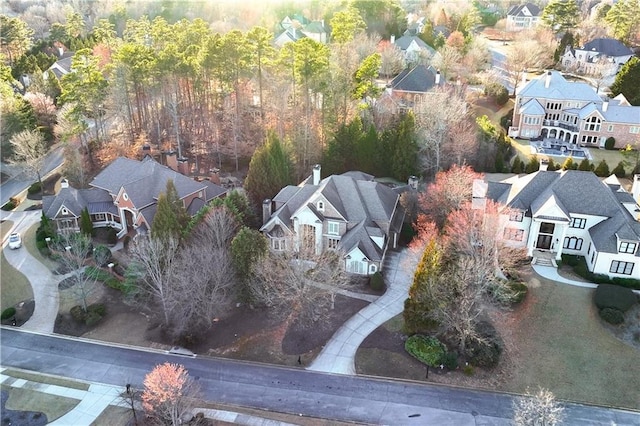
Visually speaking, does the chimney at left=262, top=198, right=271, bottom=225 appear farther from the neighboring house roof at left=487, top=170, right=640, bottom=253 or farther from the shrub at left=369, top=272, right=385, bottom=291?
the neighboring house roof at left=487, top=170, right=640, bottom=253

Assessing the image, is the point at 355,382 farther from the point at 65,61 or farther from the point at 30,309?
the point at 65,61

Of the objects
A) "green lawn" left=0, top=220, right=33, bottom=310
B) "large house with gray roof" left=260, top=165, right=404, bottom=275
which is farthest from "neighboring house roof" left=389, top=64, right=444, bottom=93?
"green lawn" left=0, top=220, right=33, bottom=310

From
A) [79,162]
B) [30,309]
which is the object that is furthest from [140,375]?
[79,162]

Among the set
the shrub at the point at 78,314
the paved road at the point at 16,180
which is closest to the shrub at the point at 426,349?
the shrub at the point at 78,314

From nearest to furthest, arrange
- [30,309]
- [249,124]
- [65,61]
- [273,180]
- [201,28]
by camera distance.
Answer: [30,309] → [273,180] → [249,124] → [201,28] → [65,61]

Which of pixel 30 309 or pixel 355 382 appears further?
pixel 30 309

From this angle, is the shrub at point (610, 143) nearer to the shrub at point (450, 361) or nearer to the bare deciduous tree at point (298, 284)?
the bare deciduous tree at point (298, 284)

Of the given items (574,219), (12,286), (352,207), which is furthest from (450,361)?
(12,286)

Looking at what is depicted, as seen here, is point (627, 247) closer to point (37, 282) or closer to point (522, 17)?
point (37, 282)
